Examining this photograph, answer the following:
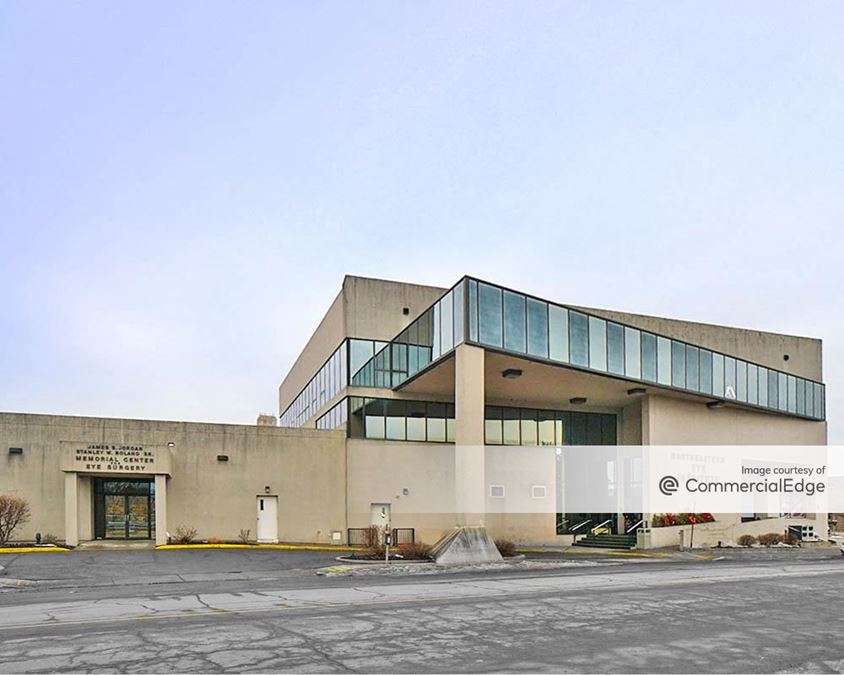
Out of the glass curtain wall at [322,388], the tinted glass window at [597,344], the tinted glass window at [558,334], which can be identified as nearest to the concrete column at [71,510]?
the glass curtain wall at [322,388]

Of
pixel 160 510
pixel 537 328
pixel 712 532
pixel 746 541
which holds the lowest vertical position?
pixel 746 541

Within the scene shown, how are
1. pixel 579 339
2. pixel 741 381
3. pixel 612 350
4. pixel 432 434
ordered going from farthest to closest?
1. pixel 741 381
2. pixel 432 434
3. pixel 612 350
4. pixel 579 339

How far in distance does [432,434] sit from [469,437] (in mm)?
8636

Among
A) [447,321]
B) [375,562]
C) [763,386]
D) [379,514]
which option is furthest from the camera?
[763,386]

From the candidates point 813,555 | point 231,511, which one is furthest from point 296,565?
point 813,555

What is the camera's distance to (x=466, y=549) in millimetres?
22328

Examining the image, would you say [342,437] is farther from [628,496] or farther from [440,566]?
[628,496]

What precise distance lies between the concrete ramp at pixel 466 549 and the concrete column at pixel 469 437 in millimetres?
368

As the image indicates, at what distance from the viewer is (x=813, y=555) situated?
2909 centimetres

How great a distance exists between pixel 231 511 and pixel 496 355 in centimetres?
1214

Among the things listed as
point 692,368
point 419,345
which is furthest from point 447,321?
point 692,368

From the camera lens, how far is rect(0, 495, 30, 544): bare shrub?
25.0 m

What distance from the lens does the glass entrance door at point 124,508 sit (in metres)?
28.2

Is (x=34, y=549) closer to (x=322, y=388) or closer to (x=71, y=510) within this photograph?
(x=71, y=510)
